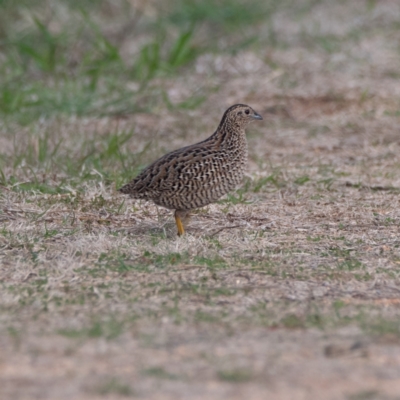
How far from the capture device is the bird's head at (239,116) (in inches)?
285

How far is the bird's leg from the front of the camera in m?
6.67

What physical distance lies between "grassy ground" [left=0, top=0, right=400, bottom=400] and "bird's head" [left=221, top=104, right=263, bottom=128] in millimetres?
674

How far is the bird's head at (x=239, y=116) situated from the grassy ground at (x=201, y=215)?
2.21ft

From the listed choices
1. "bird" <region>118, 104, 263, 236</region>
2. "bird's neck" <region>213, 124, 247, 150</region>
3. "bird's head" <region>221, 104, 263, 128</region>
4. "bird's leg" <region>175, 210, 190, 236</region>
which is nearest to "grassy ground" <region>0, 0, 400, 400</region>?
"bird's leg" <region>175, 210, 190, 236</region>

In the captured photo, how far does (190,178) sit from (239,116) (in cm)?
99

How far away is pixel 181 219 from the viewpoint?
6.84 m

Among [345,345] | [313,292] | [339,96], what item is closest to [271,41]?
[339,96]

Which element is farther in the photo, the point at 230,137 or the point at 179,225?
the point at 230,137

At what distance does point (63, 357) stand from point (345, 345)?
4.09 feet

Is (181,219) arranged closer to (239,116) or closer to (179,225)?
(179,225)

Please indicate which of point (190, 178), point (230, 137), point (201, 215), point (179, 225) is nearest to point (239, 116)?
point (230, 137)

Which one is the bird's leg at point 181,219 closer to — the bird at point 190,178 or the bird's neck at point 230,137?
the bird at point 190,178

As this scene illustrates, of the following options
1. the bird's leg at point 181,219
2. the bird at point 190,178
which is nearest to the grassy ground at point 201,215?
the bird's leg at point 181,219

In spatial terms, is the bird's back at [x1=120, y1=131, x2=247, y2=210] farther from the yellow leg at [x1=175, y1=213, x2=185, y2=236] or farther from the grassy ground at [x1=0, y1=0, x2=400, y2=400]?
the grassy ground at [x1=0, y1=0, x2=400, y2=400]
